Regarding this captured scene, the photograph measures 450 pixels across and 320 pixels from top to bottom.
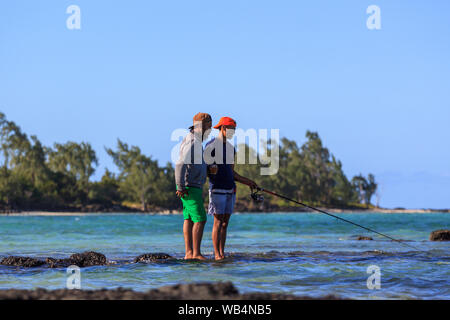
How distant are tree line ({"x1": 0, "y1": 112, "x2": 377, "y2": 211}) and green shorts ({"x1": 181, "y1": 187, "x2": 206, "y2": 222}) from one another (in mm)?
75924

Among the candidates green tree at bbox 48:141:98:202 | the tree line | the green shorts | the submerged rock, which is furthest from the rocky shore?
green tree at bbox 48:141:98:202

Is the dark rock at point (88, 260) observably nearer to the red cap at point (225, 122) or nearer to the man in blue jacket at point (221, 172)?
the man in blue jacket at point (221, 172)

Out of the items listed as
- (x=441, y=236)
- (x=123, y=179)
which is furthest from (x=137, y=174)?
(x=441, y=236)

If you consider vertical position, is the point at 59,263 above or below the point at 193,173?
below

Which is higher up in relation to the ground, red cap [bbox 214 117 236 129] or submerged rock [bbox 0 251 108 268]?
red cap [bbox 214 117 236 129]

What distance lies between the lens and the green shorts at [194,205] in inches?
384

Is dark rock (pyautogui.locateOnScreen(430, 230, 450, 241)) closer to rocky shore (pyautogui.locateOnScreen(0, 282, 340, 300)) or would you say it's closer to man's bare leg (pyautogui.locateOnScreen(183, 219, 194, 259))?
man's bare leg (pyautogui.locateOnScreen(183, 219, 194, 259))

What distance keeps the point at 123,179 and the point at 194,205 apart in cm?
12527

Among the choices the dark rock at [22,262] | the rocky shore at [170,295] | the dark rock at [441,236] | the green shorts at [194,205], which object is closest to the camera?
the rocky shore at [170,295]

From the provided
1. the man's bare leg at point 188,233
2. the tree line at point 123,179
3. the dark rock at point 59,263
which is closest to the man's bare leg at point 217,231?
the man's bare leg at point 188,233

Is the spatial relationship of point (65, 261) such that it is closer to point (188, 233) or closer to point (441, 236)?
point (188, 233)

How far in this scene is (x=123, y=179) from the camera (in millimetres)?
133375

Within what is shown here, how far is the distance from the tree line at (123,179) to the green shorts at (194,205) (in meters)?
75.9

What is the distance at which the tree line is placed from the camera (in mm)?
107500
